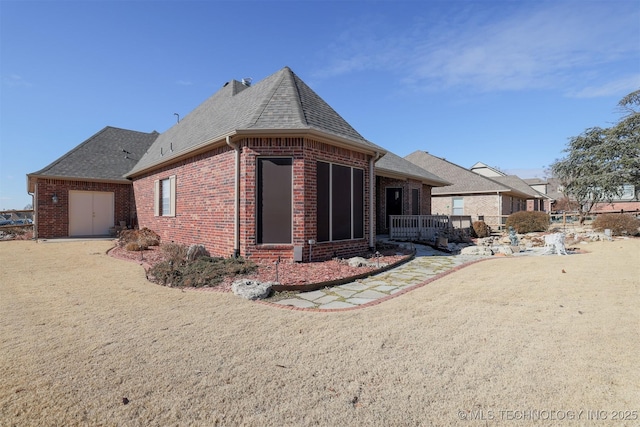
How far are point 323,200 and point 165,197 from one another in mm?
7560

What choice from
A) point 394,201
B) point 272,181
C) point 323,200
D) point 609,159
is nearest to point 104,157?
point 272,181

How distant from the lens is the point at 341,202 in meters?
8.79

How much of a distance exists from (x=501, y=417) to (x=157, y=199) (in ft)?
44.4

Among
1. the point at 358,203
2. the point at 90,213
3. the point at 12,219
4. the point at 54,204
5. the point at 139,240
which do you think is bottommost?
the point at 139,240

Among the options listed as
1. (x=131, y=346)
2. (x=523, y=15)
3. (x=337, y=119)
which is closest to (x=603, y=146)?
(x=523, y=15)

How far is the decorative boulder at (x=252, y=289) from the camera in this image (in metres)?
5.39

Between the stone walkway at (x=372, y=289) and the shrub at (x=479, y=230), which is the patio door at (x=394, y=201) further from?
the stone walkway at (x=372, y=289)

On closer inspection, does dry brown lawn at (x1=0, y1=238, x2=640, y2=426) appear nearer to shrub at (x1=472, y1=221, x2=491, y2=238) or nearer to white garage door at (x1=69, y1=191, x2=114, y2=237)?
shrub at (x1=472, y1=221, x2=491, y2=238)

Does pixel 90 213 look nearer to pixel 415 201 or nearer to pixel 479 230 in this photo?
pixel 415 201

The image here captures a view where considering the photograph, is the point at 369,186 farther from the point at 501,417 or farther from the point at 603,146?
the point at 603,146

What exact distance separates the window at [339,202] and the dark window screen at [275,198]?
837 mm

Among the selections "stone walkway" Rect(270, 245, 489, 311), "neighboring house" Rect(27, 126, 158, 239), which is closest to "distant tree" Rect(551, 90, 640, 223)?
"stone walkway" Rect(270, 245, 489, 311)

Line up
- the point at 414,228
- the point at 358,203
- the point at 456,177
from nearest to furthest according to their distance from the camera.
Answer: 1. the point at 358,203
2. the point at 414,228
3. the point at 456,177

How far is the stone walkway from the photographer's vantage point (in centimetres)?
516
